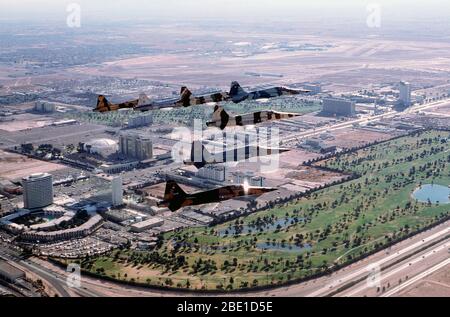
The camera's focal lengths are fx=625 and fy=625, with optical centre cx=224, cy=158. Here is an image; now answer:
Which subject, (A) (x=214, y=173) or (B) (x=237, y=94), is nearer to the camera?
(B) (x=237, y=94)

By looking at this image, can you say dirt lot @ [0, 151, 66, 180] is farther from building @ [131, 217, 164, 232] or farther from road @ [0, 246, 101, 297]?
road @ [0, 246, 101, 297]

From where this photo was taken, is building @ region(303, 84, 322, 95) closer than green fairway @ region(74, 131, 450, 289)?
No

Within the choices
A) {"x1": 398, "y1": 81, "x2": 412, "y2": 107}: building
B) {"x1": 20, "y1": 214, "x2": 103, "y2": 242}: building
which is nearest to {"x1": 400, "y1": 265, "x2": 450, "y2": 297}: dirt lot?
{"x1": 20, "y1": 214, "x2": 103, "y2": 242}: building

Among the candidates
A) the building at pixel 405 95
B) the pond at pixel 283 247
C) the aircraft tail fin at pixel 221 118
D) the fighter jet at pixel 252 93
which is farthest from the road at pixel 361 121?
the aircraft tail fin at pixel 221 118

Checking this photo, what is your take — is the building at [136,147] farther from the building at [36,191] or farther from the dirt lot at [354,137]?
the dirt lot at [354,137]

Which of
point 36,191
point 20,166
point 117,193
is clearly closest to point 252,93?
point 117,193

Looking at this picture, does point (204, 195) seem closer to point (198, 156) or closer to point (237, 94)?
point (198, 156)
